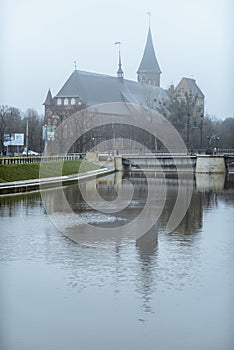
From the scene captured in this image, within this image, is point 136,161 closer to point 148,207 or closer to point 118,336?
point 148,207

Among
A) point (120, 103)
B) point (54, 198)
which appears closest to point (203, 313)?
point (54, 198)

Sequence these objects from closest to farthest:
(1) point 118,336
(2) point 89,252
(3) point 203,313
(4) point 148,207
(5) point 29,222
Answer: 1. (1) point 118,336
2. (3) point 203,313
3. (2) point 89,252
4. (5) point 29,222
5. (4) point 148,207

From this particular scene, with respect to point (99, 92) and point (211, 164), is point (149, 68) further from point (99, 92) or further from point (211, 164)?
point (211, 164)

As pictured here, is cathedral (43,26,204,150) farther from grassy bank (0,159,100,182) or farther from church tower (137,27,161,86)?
grassy bank (0,159,100,182)

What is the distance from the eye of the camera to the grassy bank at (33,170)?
2767 centimetres

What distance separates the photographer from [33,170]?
1254 inches

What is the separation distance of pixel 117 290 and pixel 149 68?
90752 mm

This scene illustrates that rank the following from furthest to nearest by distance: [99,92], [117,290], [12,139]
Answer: [99,92]
[12,139]
[117,290]

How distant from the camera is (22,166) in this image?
3075 cm

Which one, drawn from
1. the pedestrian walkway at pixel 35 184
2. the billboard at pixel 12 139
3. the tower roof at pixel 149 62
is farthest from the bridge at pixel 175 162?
the tower roof at pixel 149 62

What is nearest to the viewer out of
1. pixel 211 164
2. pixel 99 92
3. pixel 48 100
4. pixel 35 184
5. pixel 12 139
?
pixel 35 184

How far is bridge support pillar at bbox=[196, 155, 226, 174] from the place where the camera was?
4962cm

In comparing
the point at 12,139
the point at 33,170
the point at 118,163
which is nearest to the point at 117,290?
the point at 33,170

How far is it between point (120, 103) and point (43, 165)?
4981cm
